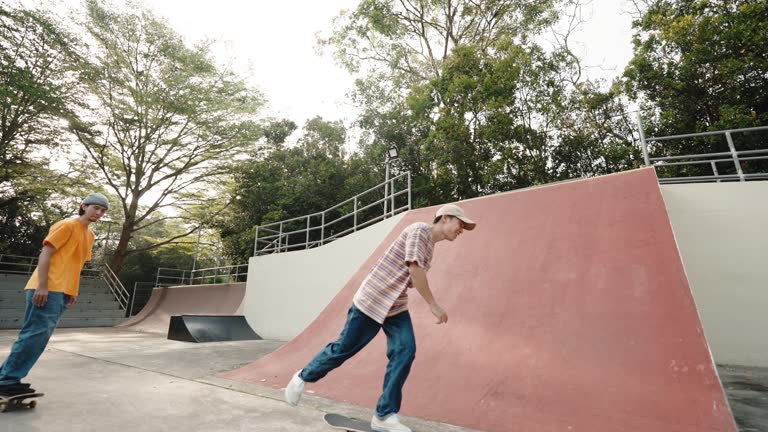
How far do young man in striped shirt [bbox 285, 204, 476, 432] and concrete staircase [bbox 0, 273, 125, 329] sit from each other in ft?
44.7

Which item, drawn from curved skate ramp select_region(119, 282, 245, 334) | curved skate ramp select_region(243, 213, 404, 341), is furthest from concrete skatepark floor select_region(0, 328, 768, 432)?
curved skate ramp select_region(119, 282, 245, 334)

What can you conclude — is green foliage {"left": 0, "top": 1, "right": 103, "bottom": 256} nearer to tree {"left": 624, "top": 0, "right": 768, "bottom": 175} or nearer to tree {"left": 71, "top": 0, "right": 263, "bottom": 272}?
tree {"left": 71, "top": 0, "right": 263, "bottom": 272}

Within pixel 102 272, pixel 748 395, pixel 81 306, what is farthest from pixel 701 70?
pixel 102 272

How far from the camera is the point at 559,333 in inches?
119

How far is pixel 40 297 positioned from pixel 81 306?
13.9m

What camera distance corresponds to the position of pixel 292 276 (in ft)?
28.0

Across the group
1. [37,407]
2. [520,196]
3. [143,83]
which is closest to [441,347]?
[520,196]

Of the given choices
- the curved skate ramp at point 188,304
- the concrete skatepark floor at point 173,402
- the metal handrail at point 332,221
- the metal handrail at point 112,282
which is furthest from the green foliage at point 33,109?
the concrete skatepark floor at point 173,402

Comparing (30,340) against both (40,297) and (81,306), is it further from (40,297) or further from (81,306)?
(81,306)

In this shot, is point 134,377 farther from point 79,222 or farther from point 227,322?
point 227,322

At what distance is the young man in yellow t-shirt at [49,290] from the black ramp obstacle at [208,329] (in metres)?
5.49

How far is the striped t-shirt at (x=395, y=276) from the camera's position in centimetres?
212

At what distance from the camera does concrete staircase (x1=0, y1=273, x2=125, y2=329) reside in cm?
1097

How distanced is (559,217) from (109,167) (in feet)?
57.9
